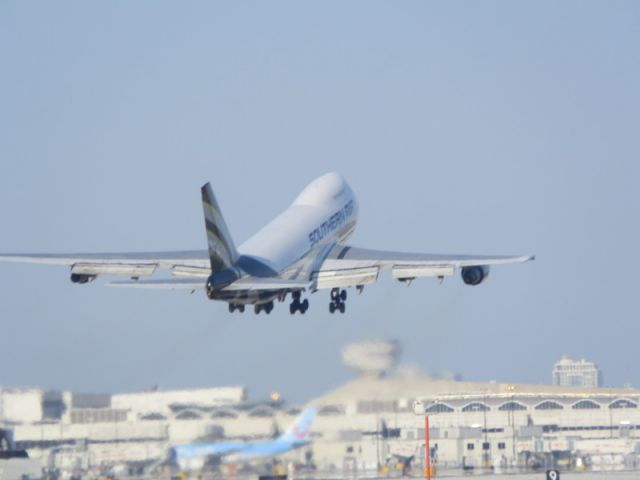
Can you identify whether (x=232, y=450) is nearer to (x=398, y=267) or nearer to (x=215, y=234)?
(x=215, y=234)

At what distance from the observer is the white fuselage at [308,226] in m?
87.6

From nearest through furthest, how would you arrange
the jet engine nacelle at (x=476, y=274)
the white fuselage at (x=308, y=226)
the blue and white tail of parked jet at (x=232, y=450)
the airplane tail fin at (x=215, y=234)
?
the blue and white tail of parked jet at (x=232, y=450), the airplane tail fin at (x=215, y=234), the white fuselage at (x=308, y=226), the jet engine nacelle at (x=476, y=274)

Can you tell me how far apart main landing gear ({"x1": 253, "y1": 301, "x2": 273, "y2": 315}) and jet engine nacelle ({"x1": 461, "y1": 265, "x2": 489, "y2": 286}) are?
1006cm

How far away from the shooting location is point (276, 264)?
86.4m

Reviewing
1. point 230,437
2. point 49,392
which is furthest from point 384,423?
point 49,392

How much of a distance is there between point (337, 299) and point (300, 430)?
72.4ft

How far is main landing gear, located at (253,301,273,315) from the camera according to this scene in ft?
280

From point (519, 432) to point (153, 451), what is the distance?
21.3m

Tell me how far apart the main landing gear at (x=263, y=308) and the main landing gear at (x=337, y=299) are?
4.54 meters

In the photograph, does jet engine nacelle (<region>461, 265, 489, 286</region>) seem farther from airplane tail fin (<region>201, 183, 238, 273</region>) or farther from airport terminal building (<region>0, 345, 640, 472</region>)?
airplane tail fin (<region>201, 183, 238, 273</region>)

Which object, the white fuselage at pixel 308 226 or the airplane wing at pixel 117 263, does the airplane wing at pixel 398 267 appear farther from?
the airplane wing at pixel 117 263

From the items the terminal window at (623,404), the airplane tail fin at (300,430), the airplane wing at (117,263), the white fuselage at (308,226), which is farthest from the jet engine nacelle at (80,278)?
the terminal window at (623,404)

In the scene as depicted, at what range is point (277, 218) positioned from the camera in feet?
314

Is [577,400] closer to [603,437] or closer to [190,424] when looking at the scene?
[603,437]
